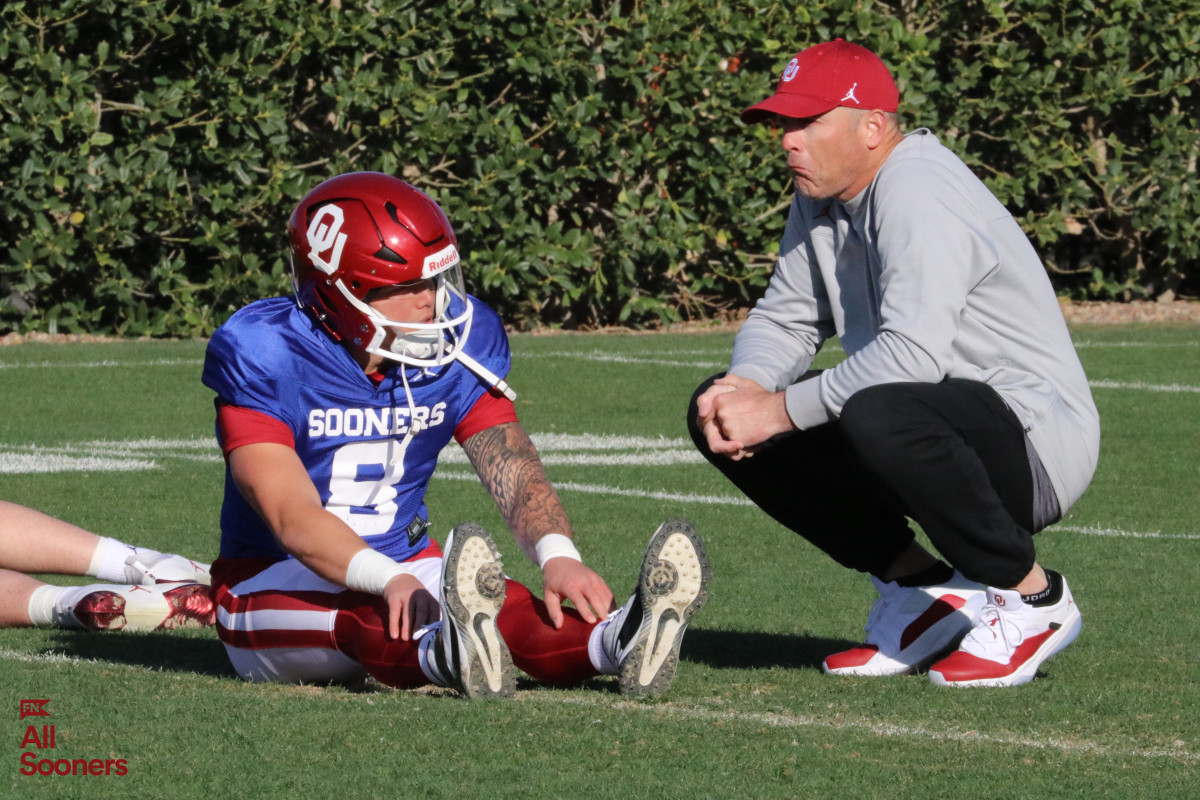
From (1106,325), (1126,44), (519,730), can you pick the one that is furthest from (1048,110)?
(519,730)

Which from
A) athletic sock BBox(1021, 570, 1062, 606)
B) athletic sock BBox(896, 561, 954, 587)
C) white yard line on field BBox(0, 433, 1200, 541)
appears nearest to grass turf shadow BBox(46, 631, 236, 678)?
athletic sock BBox(896, 561, 954, 587)

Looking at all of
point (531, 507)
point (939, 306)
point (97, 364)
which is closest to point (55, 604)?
point (531, 507)

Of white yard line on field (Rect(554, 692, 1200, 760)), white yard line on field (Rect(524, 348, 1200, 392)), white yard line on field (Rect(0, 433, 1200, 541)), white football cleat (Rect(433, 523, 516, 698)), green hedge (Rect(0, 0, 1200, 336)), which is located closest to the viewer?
white yard line on field (Rect(554, 692, 1200, 760))

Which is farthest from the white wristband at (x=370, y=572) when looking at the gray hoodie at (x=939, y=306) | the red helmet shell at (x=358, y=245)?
the gray hoodie at (x=939, y=306)

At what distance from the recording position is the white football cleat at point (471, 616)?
3.59 metres

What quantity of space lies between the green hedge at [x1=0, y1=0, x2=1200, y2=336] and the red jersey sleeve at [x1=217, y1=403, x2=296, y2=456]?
7522 mm

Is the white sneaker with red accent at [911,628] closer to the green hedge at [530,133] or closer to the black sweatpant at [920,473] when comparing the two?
the black sweatpant at [920,473]

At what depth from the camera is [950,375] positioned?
4.16m

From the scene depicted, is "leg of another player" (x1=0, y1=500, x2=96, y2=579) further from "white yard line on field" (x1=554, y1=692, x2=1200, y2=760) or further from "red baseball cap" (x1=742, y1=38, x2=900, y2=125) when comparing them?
"red baseball cap" (x1=742, y1=38, x2=900, y2=125)

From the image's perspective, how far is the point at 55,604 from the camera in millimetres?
4770

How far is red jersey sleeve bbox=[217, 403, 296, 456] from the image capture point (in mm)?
3936

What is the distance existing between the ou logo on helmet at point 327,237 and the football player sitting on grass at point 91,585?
4.04 ft

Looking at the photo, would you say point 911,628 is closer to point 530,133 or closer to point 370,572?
point 370,572

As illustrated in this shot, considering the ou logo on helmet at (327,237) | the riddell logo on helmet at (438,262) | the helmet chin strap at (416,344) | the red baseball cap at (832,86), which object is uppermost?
the red baseball cap at (832,86)
